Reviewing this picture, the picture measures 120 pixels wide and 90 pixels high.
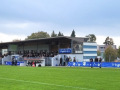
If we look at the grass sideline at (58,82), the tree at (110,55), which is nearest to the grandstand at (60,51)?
the tree at (110,55)

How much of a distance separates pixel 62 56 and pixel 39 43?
14953 mm

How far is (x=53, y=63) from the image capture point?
51594 mm

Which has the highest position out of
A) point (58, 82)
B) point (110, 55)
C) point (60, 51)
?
point (60, 51)

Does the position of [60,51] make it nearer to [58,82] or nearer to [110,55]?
[110,55]

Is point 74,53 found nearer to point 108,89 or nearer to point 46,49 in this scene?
point 46,49

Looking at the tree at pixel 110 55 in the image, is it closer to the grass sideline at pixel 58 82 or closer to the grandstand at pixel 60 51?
the grandstand at pixel 60 51

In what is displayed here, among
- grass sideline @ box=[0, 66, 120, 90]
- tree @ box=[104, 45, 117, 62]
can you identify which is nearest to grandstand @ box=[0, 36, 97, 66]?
tree @ box=[104, 45, 117, 62]

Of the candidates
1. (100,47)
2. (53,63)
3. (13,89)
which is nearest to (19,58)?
(53,63)

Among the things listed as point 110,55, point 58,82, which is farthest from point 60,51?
point 58,82

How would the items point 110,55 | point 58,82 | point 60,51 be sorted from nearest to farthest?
point 58,82, point 60,51, point 110,55

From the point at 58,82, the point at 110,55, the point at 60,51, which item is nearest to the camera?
the point at 58,82

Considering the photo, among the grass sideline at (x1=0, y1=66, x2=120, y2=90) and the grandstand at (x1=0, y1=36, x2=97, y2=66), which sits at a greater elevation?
the grandstand at (x1=0, y1=36, x2=97, y2=66)

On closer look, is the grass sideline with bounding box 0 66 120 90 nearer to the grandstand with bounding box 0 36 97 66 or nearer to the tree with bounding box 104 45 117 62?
the grandstand with bounding box 0 36 97 66

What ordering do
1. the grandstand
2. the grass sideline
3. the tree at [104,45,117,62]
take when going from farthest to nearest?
1. the tree at [104,45,117,62]
2. the grandstand
3. the grass sideline
